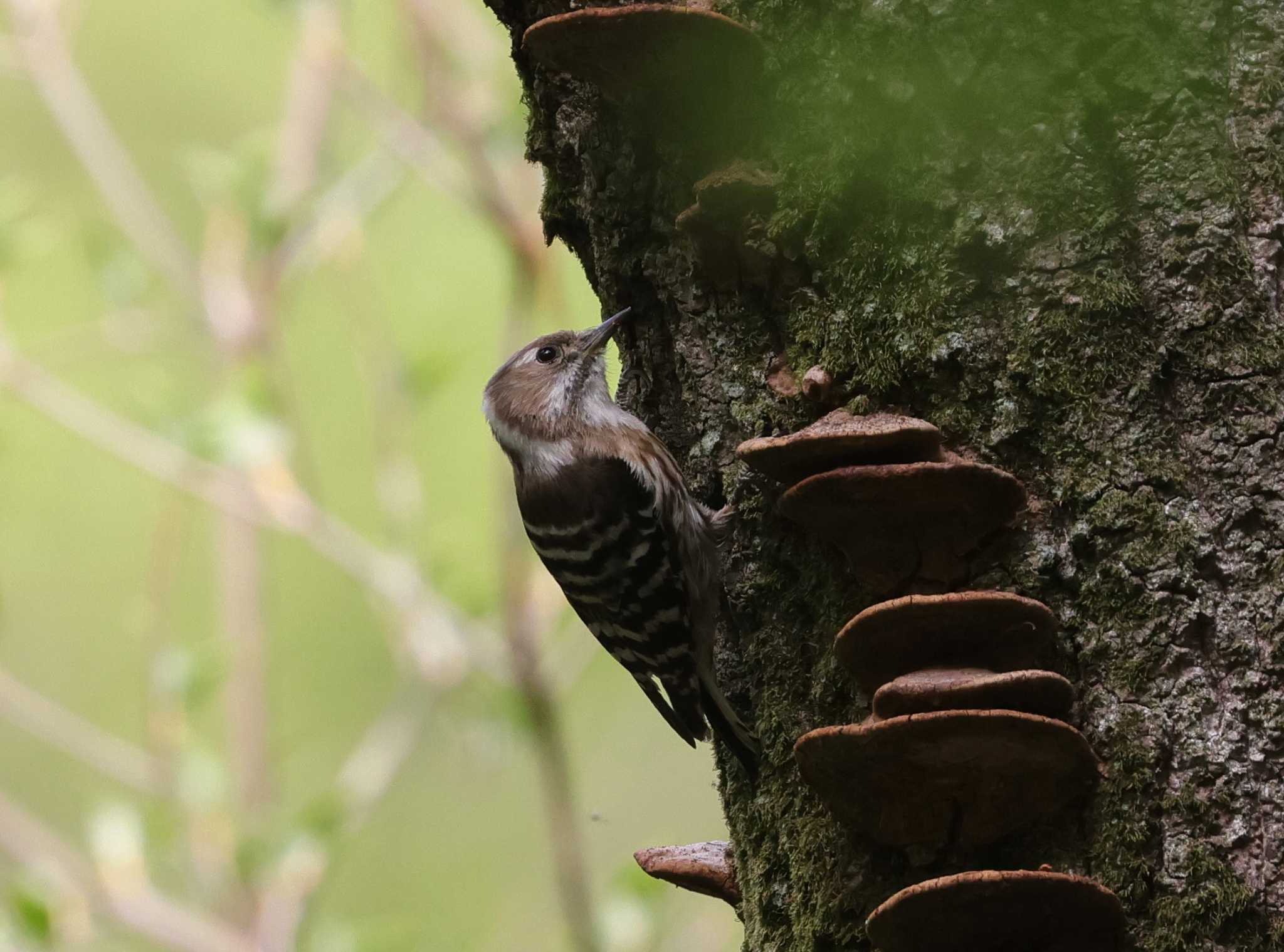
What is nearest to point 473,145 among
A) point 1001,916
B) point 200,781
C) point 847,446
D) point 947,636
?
point 200,781

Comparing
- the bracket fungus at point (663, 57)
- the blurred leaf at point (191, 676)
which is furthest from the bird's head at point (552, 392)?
the bracket fungus at point (663, 57)

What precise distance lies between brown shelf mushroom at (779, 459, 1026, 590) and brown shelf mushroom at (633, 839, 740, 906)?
71cm

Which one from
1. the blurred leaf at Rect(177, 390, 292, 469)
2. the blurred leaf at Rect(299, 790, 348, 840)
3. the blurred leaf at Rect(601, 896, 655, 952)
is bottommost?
the blurred leaf at Rect(601, 896, 655, 952)

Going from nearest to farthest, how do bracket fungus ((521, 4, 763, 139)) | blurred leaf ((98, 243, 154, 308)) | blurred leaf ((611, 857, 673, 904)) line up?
bracket fungus ((521, 4, 763, 139)) → blurred leaf ((611, 857, 673, 904)) → blurred leaf ((98, 243, 154, 308))

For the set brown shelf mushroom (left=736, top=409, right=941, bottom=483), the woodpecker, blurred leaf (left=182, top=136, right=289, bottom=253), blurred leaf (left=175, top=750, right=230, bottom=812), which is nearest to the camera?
brown shelf mushroom (left=736, top=409, right=941, bottom=483)

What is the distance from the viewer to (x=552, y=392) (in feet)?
12.5

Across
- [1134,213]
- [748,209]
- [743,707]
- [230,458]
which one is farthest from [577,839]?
[1134,213]

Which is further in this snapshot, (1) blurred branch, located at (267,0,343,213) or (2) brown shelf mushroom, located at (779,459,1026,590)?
(1) blurred branch, located at (267,0,343,213)

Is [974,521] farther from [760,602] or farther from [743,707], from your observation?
[743,707]

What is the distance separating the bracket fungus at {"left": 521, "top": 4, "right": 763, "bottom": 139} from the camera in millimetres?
1785

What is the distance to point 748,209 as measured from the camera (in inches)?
77.1

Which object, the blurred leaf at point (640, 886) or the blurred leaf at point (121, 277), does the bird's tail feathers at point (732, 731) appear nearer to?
the blurred leaf at point (640, 886)

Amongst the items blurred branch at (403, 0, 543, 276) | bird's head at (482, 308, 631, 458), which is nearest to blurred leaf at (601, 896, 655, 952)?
bird's head at (482, 308, 631, 458)

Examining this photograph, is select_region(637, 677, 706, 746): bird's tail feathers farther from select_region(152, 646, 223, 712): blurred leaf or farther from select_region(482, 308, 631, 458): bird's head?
select_region(152, 646, 223, 712): blurred leaf
